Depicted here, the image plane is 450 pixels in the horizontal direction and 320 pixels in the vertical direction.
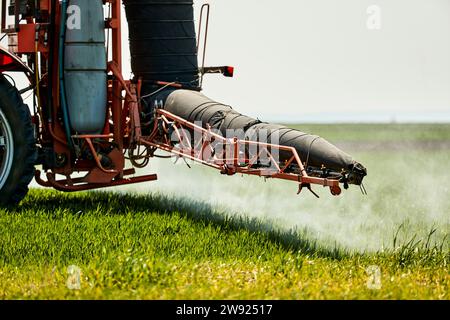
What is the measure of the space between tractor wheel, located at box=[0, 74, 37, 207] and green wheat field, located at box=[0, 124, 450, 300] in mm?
313

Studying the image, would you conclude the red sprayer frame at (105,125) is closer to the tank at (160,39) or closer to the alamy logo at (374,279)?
the tank at (160,39)

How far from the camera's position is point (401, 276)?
9.89 meters

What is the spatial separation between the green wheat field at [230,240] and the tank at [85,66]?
1138mm

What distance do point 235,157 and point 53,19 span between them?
2.96 m

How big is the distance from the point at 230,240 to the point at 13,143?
9.24 feet

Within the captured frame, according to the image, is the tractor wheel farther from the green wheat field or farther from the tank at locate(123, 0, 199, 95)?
the tank at locate(123, 0, 199, 95)

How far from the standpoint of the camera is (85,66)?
1265 cm

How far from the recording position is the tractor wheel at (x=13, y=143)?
486 inches

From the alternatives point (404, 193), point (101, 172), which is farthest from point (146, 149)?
point (404, 193)

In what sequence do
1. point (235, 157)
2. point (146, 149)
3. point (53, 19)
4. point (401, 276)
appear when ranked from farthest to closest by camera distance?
point (146, 149) → point (53, 19) → point (235, 157) → point (401, 276)

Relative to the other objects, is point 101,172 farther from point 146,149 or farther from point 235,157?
point 235,157

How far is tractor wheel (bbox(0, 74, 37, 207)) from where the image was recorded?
1234 centimetres

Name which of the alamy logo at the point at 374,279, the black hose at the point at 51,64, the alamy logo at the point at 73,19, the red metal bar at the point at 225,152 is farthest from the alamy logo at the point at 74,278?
the alamy logo at the point at 73,19

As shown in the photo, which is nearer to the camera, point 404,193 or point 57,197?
point 57,197
